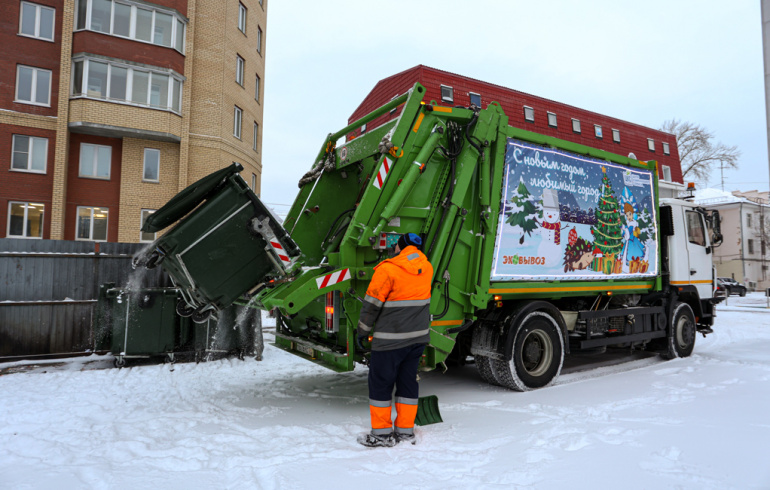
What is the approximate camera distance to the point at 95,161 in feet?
54.8

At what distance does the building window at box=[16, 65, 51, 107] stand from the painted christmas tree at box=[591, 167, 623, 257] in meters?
17.9

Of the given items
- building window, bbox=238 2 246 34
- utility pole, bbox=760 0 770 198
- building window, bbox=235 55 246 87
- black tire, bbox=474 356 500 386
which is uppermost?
building window, bbox=238 2 246 34

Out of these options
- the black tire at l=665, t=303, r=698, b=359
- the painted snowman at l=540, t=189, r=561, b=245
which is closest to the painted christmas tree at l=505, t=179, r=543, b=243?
the painted snowman at l=540, t=189, r=561, b=245

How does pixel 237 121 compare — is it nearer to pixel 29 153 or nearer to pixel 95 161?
pixel 95 161

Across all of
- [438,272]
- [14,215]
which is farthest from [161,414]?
[14,215]

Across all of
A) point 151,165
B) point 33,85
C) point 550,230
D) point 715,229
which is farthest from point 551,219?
point 33,85

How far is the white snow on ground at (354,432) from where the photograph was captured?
293 centimetres

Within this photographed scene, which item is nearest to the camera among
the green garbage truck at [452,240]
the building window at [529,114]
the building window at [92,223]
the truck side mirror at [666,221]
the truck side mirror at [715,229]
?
the green garbage truck at [452,240]

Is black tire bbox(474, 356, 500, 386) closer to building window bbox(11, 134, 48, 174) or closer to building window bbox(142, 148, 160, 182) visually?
building window bbox(142, 148, 160, 182)

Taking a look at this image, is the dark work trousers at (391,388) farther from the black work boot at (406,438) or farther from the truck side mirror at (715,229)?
the truck side mirror at (715,229)

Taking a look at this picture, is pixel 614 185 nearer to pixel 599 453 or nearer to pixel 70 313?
pixel 599 453

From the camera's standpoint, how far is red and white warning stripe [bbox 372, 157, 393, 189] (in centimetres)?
426

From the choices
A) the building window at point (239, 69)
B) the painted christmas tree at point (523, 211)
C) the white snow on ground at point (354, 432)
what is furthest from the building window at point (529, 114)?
the painted christmas tree at point (523, 211)

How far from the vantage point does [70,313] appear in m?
7.33
